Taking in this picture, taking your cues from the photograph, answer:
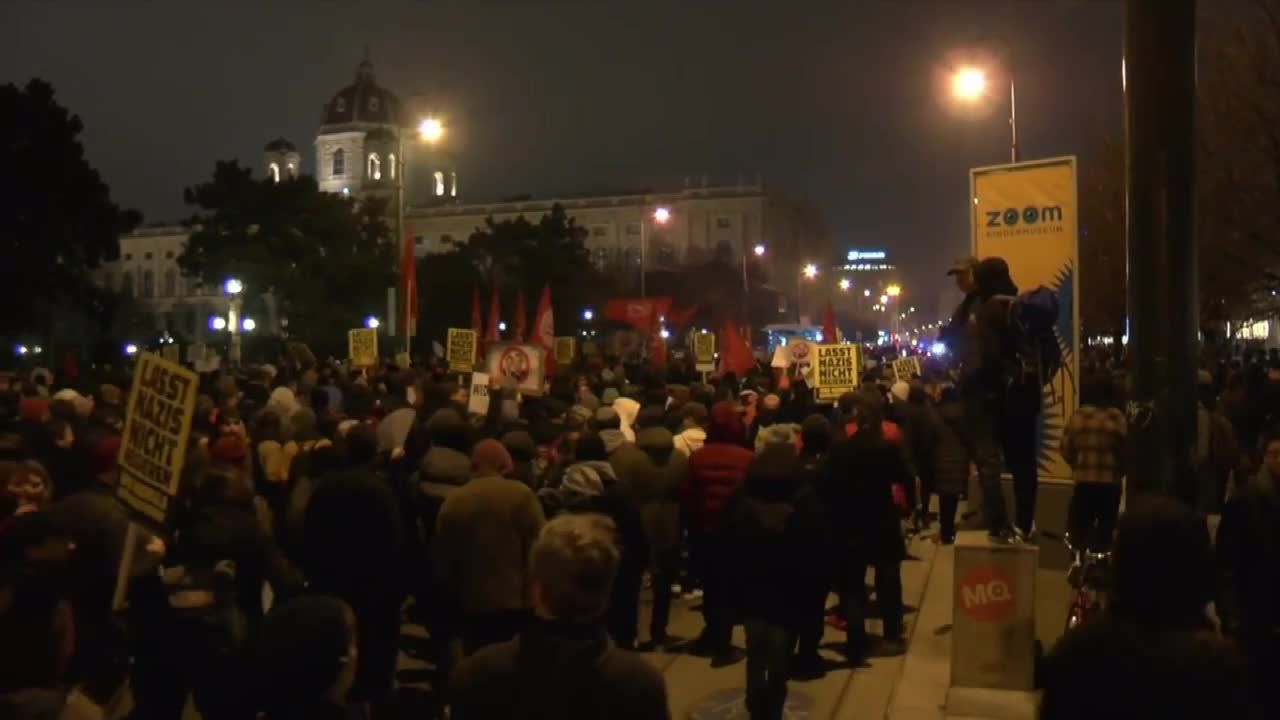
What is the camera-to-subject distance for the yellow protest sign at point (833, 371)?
A: 1747cm

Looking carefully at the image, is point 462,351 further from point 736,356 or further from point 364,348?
point 736,356

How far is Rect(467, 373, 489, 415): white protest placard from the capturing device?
15.0 metres

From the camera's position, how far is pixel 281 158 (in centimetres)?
14138

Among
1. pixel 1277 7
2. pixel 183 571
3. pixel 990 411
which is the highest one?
pixel 1277 7

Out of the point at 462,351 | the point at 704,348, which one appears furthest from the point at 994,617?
the point at 704,348

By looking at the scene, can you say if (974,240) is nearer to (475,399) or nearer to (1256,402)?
(1256,402)

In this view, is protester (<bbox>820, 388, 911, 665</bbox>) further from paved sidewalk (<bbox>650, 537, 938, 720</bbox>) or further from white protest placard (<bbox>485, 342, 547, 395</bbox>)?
white protest placard (<bbox>485, 342, 547, 395</bbox>)

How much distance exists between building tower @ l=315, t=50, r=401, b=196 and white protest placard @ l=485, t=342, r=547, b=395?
112684mm

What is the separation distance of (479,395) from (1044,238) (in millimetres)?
6571

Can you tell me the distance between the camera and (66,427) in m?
10.1

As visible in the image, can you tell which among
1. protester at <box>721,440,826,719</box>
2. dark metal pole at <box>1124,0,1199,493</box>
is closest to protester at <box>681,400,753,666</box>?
protester at <box>721,440,826,719</box>

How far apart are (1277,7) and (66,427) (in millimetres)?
20908

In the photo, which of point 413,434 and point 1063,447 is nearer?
point 1063,447

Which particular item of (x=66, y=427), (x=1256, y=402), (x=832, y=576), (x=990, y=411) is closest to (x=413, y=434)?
(x=66, y=427)
